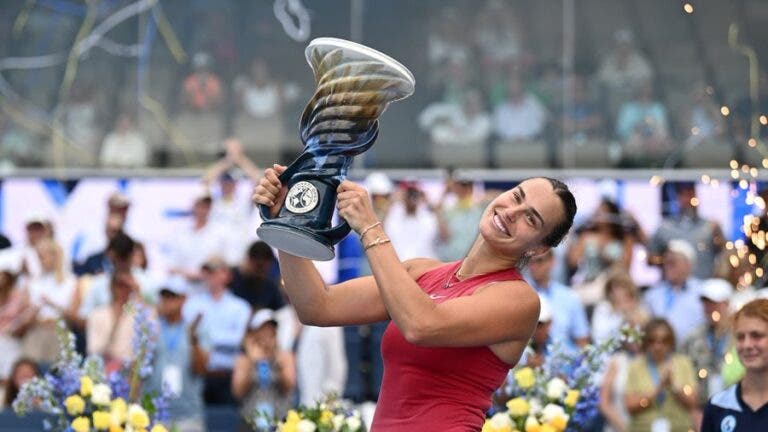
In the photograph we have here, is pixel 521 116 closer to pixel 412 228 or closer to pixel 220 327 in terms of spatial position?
pixel 412 228

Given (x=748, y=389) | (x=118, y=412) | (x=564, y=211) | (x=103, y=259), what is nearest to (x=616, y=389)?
(x=748, y=389)

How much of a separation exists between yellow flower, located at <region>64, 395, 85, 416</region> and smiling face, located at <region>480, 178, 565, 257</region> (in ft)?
7.04

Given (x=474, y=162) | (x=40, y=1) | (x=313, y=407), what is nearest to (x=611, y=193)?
(x=474, y=162)

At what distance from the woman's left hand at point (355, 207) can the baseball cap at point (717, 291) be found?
495 centimetres

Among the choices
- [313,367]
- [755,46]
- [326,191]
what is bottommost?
[313,367]

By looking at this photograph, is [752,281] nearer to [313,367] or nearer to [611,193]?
[313,367]

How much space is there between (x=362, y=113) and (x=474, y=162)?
661cm

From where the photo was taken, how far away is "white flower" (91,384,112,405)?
16.1 feet

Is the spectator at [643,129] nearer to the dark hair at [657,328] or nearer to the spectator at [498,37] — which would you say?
the spectator at [498,37]

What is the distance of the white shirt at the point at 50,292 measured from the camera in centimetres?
850

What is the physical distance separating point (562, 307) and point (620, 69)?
2616mm

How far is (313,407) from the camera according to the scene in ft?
16.0

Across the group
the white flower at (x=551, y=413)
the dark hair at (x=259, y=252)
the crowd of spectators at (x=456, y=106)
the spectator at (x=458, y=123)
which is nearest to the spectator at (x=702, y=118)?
the crowd of spectators at (x=456, y=106)

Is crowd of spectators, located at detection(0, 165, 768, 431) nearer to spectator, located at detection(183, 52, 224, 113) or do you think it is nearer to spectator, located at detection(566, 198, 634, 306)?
spectator, located at detection(566, 198, 634, 306)
